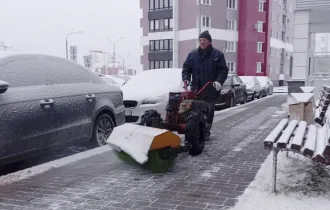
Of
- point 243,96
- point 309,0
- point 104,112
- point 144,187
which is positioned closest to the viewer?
point 144,187

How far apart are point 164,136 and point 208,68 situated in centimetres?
191

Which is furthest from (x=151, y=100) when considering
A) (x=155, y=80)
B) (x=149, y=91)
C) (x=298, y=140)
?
(x=298, y=140)

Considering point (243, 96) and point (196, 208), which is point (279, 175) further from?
point (243, 96)

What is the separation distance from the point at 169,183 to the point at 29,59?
262 centimetres

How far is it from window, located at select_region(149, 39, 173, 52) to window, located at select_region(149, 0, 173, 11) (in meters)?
4.03

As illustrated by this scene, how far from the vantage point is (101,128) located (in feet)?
19.5

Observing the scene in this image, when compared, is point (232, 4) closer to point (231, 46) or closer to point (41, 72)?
point (231, 46)

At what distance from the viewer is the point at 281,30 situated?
165ft

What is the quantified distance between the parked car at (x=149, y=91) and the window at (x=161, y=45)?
33.1 m

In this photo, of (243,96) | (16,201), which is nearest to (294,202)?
(16,201)

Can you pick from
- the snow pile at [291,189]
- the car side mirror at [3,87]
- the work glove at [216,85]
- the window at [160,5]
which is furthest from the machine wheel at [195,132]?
the window at [160,5]

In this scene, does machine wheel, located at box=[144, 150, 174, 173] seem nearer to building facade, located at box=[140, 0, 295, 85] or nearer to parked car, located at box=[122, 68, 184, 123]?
parked car, located at box=[122, 68, 184, 123]

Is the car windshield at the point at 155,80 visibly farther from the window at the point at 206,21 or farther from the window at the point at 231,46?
the window at the point at 231,46

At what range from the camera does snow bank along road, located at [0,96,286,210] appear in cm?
342
